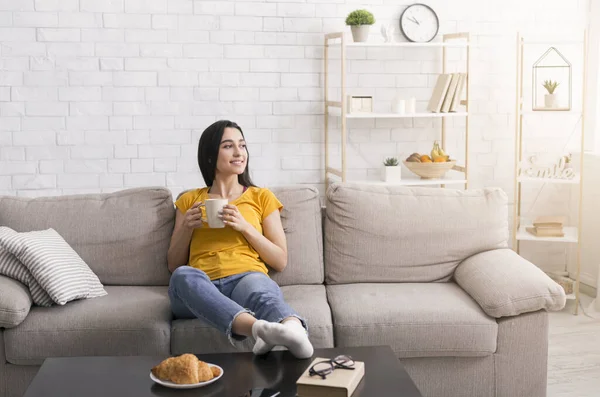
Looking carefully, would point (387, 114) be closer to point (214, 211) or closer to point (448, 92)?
point (448, 92)

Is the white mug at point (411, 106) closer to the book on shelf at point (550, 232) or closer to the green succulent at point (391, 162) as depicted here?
the green succulent at point (391, 162)

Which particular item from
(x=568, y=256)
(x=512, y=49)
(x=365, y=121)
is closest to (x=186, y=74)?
(x=365, y=121)

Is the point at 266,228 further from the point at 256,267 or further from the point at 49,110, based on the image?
the point at 49,110

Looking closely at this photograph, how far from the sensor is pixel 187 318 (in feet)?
9.88

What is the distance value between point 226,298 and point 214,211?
35cm

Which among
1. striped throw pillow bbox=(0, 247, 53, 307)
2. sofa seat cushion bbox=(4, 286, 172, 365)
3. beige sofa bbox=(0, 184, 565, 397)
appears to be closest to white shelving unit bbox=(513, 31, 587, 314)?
beige sofa bbox=(0, 184, 565, 397)

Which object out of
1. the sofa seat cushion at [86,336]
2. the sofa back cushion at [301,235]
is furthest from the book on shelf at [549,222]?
the sofa seat cushion at [86,336]

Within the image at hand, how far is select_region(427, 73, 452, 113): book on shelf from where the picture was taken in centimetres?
471

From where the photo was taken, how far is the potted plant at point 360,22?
4.58 meters

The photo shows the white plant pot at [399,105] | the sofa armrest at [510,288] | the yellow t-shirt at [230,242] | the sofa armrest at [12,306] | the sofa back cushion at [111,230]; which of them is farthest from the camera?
the white plant pot at [399,105]

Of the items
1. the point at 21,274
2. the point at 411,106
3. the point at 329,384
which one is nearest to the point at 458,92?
the point at 411,106

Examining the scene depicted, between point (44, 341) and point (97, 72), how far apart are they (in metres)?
2.14

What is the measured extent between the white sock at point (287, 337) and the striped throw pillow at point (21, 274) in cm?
100

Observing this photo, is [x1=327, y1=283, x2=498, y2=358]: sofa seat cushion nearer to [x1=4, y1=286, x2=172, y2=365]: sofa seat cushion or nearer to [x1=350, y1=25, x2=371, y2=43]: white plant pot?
[x1=4, y1=286, x2=172, y2=365]: sofa seat cushion
